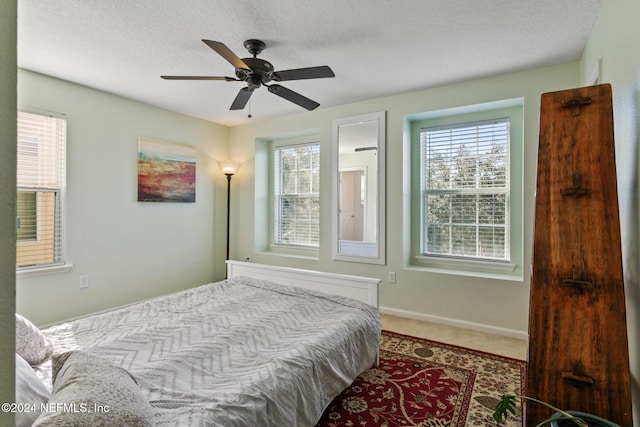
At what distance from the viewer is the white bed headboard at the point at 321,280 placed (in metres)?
2.65

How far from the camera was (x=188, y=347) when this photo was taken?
5.39 ft

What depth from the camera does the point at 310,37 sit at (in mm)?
2471

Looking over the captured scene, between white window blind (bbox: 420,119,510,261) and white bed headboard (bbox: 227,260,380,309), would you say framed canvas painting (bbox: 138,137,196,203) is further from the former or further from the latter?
white window blind (bbox: 420,119,510,261)

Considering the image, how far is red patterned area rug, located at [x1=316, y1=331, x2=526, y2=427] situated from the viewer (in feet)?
6.19

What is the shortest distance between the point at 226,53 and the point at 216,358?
1714 mm

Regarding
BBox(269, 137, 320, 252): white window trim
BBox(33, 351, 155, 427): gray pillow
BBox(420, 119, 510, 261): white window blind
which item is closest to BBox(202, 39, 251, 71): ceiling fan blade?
BBox(33, 351, 155, 427): gray pillow

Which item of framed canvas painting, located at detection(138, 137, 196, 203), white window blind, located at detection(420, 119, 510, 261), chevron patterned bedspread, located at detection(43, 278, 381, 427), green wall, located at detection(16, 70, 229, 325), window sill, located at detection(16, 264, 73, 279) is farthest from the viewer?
framed canvas painting, located at detection(138, 137, 196, 203)

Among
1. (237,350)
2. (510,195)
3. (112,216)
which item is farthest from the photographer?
(112,216)

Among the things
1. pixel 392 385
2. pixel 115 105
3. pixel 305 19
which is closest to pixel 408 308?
pixel 392 385

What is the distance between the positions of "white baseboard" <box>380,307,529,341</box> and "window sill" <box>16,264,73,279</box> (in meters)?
3.41

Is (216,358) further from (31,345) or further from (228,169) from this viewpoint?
(228,169)

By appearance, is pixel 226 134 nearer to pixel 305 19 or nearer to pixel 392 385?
pixel 305 19

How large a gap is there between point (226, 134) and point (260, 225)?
156 centimetres

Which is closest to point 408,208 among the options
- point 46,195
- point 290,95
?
point 290,95
